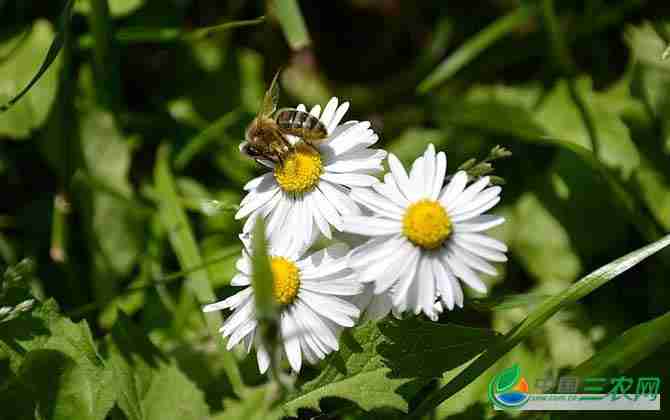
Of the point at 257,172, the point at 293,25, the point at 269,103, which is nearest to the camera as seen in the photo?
the point at 269,103

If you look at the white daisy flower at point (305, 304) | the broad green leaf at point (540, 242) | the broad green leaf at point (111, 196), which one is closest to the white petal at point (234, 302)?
the white daisy flower at point (305, 304)

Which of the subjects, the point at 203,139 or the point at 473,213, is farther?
the point at 203,139

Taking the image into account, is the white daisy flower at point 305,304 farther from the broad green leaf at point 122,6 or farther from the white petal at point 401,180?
the broad green leaf at point 122,6

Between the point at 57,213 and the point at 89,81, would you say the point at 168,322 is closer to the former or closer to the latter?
the point at 57,213

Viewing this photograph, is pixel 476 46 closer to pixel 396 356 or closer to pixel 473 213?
pixel 473 213

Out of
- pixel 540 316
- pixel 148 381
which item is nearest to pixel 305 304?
pixel 540 316
